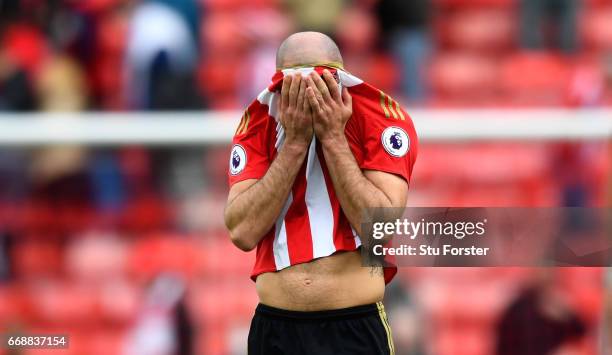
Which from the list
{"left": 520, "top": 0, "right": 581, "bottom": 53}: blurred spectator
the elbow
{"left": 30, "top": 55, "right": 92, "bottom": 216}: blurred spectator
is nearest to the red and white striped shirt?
the elbow

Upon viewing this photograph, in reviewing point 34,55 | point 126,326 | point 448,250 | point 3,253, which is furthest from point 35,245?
point 448,250

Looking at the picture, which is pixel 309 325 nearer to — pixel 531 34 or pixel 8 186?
pixel 8 186

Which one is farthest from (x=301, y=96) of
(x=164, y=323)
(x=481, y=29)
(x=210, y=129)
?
(x=481, y=29)

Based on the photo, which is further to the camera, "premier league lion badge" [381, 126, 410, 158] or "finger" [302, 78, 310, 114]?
"premier league lion badge" [381, 126, 410, 158]

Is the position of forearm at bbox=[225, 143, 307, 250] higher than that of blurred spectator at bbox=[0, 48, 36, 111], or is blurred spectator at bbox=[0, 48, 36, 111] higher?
blurred spectator at bbox=[0, 48, 36, 111]

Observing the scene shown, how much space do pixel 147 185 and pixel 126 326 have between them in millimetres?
963

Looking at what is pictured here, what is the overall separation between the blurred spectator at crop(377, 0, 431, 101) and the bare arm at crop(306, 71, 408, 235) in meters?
4.34

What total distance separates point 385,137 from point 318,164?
0.24 meters

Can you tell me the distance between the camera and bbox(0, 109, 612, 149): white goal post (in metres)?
7.38

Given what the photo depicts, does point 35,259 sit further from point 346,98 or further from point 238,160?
point 346,98

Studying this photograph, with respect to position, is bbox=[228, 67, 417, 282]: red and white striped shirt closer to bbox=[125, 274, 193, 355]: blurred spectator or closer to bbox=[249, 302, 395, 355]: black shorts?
bbox=[249, 302, 395, 355]: black shorts

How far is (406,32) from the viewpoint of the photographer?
854 centimetres

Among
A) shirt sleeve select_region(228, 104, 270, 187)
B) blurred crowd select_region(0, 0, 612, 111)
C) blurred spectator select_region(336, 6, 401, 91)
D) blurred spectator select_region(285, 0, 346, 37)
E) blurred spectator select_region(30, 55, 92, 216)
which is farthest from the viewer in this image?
blurred spectator select_region(336, 6, 401, 91)

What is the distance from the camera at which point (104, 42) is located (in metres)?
8.73
